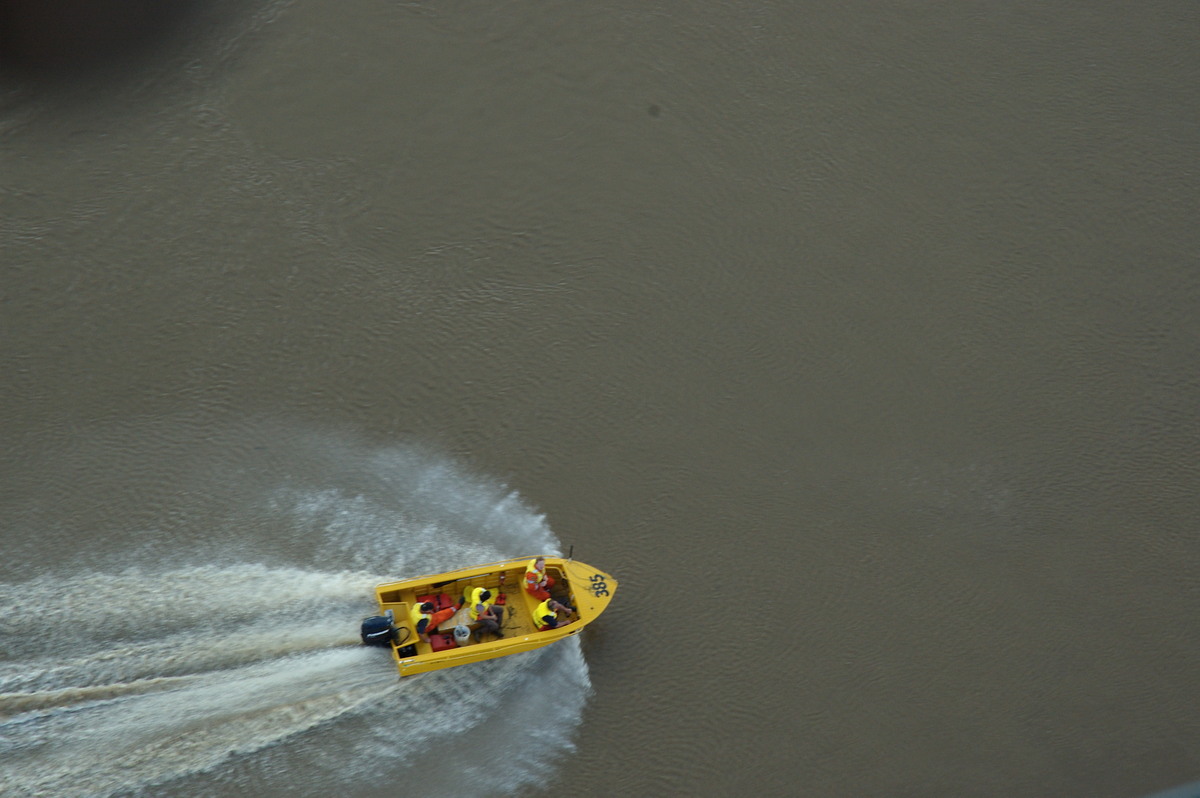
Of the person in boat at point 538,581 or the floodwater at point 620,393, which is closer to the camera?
the floodwater at point 620,393

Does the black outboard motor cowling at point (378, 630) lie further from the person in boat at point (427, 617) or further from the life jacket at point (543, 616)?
the life jacket at point (543, 616)

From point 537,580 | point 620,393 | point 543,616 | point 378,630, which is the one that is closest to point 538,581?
point 537,580

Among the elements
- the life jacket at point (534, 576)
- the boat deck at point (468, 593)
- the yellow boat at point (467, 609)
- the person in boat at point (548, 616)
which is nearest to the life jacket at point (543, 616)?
the person in boat at point (548, 616)

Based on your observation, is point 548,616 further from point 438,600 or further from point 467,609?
point 438,600

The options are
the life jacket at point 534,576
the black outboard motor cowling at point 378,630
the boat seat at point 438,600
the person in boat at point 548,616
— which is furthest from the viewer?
the life jacket at point 534,576

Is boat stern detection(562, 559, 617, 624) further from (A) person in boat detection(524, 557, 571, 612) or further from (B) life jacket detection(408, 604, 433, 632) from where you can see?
(B) life jacket detection(408, 604, 433, 632)

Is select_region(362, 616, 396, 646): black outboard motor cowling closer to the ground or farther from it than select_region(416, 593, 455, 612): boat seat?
closer to the ground

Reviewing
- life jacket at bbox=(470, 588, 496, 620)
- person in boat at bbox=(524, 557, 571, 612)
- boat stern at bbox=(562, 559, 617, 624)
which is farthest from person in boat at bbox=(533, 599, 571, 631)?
life jacket at bbox=(470, 588, 496, 620)
